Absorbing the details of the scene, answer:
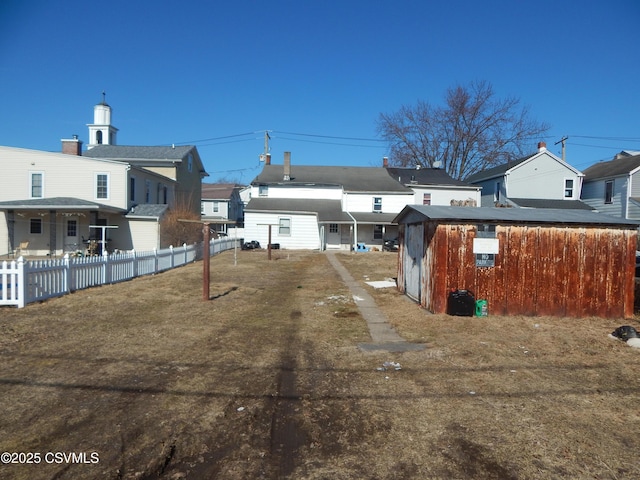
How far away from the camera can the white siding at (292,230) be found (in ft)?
108

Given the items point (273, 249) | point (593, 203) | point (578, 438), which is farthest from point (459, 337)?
point (593, 203)

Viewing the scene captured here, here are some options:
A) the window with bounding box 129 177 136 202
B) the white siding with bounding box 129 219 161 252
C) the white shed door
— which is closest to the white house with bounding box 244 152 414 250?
the white siding with bounding box 129 219 161 252

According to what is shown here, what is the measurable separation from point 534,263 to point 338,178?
28282 millimetres

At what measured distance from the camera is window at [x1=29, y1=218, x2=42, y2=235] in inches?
1018

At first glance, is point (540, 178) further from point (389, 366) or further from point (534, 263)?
point (389, 366)

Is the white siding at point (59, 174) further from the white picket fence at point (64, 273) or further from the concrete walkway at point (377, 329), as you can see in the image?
the concrete walkway at point (377, 329)

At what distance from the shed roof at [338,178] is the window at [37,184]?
14.8 metres

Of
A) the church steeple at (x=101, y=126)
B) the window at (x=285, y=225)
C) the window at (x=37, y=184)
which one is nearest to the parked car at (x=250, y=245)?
the window at (x=285, y=225)

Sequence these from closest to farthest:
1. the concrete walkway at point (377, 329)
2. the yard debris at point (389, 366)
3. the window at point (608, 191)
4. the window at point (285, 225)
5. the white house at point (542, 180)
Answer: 1. the yard debris at point (389, 366)
2. the concrete walkway at point (377, 329)
3. the window at point (608, 191)
4. the window at point (285, 225)
5. the white house at point (542, 180)

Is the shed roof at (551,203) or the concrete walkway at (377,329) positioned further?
the shed roof at (551,203)

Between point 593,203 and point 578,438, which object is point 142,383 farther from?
point 593,203

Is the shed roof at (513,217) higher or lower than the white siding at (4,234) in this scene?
higher

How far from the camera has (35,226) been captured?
26.0 m

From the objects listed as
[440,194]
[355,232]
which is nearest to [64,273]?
[355,232]
